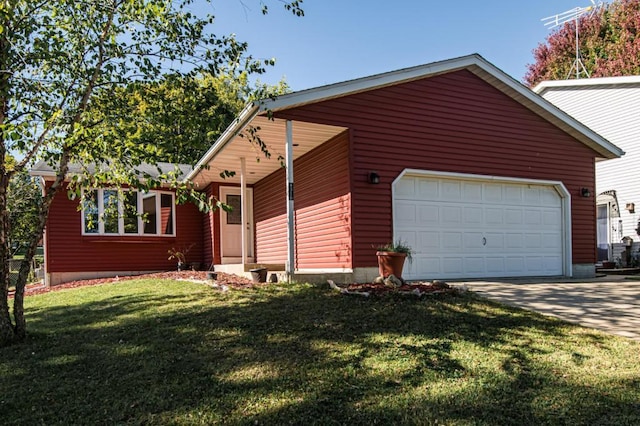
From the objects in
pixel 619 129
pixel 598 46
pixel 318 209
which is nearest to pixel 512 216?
pixel 318 209

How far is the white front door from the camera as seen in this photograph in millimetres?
13273

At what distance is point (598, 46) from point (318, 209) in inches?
990

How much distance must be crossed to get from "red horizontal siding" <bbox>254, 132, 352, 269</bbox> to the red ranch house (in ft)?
0.13

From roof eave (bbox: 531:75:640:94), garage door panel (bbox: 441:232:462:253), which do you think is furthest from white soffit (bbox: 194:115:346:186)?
roof eave (bbox: 531:75:640:94)

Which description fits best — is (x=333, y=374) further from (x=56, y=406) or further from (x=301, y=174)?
(x=301, y=174)

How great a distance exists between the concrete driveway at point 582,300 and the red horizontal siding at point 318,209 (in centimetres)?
262

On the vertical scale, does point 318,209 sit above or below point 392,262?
above

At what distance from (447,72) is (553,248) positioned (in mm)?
4791

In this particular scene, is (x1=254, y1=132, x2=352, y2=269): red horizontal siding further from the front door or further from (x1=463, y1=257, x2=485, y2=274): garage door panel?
the front door

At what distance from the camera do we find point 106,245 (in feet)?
42.4

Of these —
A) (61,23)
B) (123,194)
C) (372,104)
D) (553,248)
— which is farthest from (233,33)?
(553,248)

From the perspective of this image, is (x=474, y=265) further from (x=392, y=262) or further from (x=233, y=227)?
(x=233, y=227)

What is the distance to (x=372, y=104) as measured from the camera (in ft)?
28.2

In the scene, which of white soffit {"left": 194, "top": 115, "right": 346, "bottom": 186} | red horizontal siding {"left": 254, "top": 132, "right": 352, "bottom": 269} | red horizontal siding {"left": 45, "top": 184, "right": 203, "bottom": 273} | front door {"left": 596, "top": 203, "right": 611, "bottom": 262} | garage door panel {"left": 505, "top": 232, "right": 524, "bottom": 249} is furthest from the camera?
front door {"left": 596, "top": 203, "right": 611, "bottom": 262}
